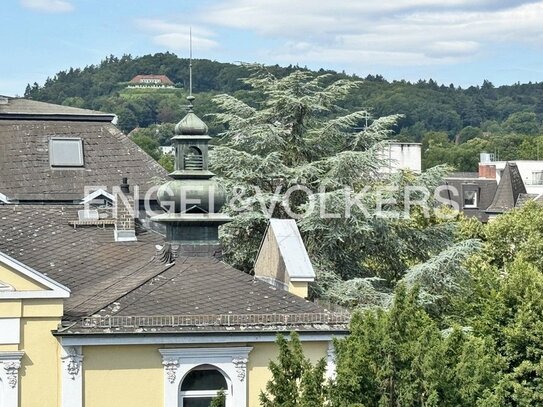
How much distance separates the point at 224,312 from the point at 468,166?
6409 inches

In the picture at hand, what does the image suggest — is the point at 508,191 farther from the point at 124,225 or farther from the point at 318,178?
the point at 124,225

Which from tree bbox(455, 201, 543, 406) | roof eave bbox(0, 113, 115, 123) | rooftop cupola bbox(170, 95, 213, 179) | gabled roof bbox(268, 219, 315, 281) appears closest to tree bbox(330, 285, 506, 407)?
gabled roof bbox(268, 219, 315, 281)

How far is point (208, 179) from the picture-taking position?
2622 centimetres

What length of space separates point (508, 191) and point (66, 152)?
46.0 meters

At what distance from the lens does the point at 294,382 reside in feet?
60.5

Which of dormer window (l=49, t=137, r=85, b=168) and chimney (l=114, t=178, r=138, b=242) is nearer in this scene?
chimney (l=114, t=178, r=138, b=242)

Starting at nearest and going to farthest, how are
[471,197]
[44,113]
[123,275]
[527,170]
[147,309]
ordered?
[147,309]
[123,275]
[44,113]
[471,197]
[527,170]

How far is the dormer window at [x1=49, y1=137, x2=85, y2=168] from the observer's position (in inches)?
1991

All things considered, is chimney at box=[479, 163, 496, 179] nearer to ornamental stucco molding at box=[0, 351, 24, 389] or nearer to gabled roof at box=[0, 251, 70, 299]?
gabled roof at box=[0, 251, 70, 299]

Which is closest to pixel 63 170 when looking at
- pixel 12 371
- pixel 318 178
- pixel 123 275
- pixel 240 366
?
pixel 318 178

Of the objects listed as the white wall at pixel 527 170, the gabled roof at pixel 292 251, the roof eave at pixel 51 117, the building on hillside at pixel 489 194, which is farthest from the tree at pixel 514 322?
the white wall at pixel 527 170

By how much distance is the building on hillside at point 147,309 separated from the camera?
22.0 m

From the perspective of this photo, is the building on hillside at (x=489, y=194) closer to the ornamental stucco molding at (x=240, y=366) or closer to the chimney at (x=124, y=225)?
the chimney at (x=124, y=225)

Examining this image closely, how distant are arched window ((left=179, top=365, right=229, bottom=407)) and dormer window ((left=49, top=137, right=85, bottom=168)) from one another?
2893cm
